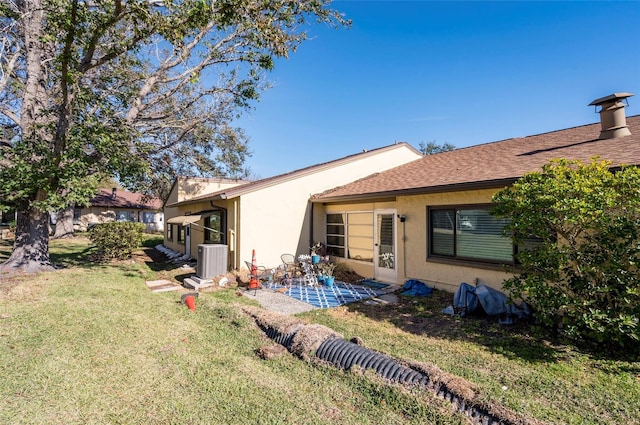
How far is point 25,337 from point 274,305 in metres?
4.46

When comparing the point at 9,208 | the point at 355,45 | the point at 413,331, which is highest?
the point at 355,45

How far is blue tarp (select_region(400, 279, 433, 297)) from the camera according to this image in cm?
838

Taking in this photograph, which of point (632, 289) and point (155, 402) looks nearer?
point (155, 402)

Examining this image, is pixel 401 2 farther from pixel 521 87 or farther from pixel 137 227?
pixel 137 227

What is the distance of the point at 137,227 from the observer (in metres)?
15.2

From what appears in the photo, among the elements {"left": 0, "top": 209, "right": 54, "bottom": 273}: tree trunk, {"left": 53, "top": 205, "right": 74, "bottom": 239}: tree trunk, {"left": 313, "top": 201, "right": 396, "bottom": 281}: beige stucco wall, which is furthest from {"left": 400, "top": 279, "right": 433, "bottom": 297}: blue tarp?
{"left": 53, "top": 205, "right": 74, "bottom": 239}: tree trunk

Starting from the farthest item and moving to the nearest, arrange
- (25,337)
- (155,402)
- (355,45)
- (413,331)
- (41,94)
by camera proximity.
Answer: (355,45)
(41,94)
(413,331)
(25,337)
(155,402)

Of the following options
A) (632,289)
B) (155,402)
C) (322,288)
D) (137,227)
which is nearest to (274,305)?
(322,288)

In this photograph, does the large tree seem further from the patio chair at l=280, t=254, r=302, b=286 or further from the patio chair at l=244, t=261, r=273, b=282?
the patio chair at l=280, t=254, r=302, b=286

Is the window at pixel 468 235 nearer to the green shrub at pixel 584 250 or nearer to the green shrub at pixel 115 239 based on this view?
the green shrub at pixel 584 250

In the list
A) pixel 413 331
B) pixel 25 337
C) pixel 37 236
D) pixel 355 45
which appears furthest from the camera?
pixel 355 45

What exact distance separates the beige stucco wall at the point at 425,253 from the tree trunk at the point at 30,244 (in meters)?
11.2

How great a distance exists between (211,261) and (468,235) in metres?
7.61

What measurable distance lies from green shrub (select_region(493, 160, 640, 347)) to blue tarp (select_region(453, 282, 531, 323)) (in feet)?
2.60
